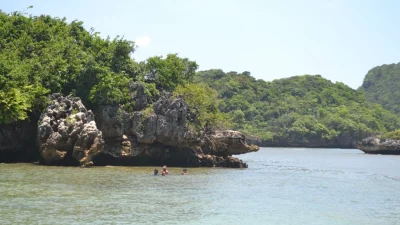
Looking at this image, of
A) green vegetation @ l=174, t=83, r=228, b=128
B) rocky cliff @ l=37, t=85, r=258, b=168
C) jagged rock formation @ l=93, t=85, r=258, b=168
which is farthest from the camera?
green vegetation @ l=174, t=83, r=228, b=128

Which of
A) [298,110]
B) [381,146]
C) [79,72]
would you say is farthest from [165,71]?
[298,110]

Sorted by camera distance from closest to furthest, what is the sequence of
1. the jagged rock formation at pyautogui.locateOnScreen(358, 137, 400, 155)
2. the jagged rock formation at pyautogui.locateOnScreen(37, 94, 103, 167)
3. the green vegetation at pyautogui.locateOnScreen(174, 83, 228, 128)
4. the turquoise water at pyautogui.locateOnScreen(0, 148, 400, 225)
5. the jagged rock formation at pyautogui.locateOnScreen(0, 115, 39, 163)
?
Answer: the turquoise water at pyautogui.locateOnScreen(0, 148, 400, 225), the jagged rock formation at pyautogui.locateOnScreen(37, 94, 103, 167), the jagged rock formation at pyautogui.locateOnScreen(0, 115, 39, 163), the green vegetation at pyautogui.locateOnScreen(174, 83, 228, 128), the jagged rock formation at pyautogui.locateOnScreen(358, 137, 400, 155)

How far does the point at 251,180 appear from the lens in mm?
39500

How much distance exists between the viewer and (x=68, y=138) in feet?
136

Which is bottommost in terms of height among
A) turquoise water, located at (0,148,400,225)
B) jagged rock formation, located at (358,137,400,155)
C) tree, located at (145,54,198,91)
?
turquoise water, located at (0,148,400,225)

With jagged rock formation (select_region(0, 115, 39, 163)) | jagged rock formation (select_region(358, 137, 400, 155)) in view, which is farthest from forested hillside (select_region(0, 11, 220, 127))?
jagged rock formation (select_region(358, 137, 400, 155))

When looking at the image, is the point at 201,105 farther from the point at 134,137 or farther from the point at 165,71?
the point at 134,137

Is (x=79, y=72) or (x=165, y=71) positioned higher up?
(x=165, y=71)

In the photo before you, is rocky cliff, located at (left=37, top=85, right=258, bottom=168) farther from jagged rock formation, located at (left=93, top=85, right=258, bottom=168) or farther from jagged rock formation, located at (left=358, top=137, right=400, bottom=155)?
jagged rock formation, located at (left=358, top=137, right=400, bottom=155)

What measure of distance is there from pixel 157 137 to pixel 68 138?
29.0 feet

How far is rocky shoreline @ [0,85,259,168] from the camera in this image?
41469 millimetres

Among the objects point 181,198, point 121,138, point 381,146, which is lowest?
point 181,198

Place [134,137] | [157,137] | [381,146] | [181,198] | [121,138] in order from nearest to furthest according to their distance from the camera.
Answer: [181,198] < [121,138] < [157,137] < [134,137] < [381,146]

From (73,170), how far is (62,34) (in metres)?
24.2
